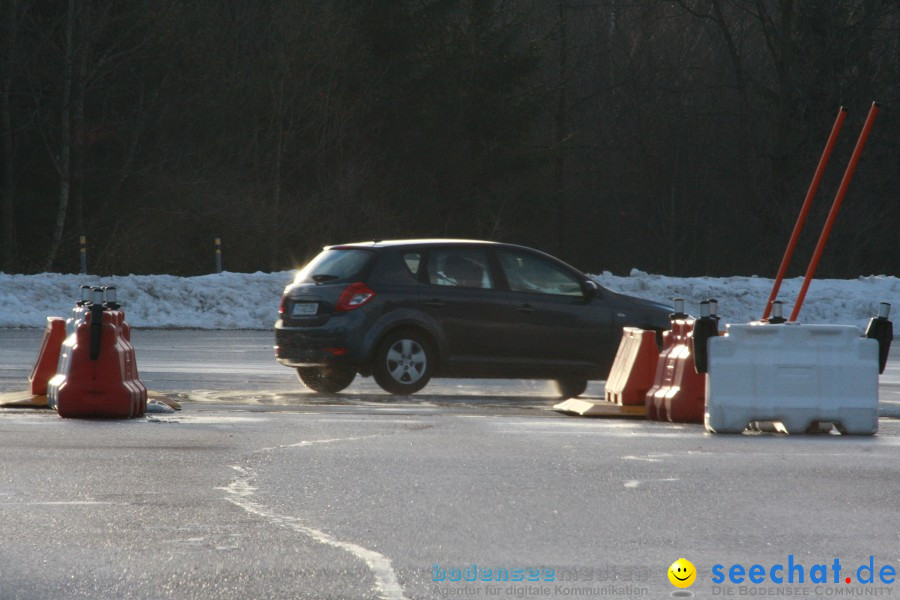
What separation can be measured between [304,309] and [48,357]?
2738 mm

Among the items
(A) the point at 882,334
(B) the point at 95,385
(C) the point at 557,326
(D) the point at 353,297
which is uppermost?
(D) the point at 353,297

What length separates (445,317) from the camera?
1594 cm

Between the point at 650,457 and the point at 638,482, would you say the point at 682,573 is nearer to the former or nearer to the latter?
the point at 638,482

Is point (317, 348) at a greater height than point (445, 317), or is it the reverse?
point (445, 317)

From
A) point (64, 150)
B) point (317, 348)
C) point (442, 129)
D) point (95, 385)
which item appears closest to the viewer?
point (95, 385)

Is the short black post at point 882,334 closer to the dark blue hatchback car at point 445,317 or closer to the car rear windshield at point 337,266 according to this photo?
the dark blue hatchback car at point 445,317

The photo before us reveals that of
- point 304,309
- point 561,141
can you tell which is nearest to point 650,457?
point 304,309

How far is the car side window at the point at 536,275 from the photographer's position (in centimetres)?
1638

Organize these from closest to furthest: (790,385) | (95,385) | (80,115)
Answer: (790,385)
(95,385)
(80,115)

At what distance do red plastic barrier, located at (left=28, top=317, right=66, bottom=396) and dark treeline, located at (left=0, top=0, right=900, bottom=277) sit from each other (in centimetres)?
2770

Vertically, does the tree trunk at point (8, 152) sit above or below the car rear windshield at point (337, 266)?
above

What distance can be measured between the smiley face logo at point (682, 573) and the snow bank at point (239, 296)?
2204 cm

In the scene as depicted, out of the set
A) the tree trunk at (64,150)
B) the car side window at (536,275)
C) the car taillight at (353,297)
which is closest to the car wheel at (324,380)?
the car taillight at (353,297)

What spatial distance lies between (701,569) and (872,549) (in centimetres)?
95
